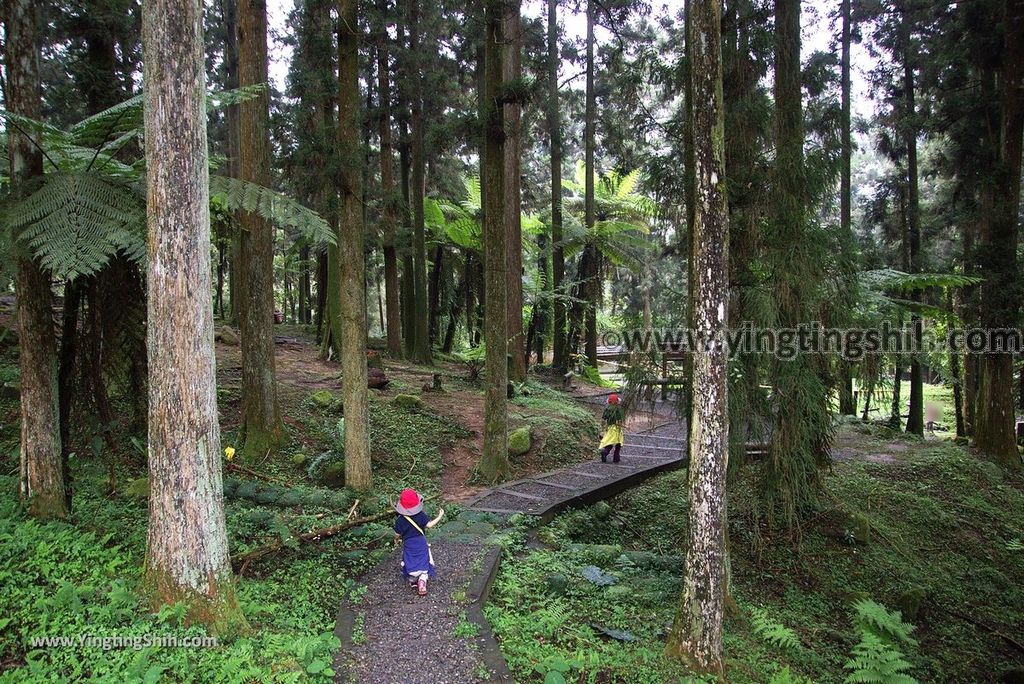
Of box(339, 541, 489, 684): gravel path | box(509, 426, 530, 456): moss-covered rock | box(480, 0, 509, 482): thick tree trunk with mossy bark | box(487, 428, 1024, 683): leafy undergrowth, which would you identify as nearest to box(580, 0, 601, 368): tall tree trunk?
box(509, 426, 530, 456): moss-covered rock

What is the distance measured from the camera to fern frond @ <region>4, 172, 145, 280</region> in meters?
3.96

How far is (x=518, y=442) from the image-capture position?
11258 millimetres

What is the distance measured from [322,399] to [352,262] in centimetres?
434

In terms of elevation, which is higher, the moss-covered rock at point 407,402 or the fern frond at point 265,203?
the fern frond at point 265,203

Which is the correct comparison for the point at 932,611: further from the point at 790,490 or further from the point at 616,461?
the point at 616,461

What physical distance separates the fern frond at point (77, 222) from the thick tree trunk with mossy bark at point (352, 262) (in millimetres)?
3455

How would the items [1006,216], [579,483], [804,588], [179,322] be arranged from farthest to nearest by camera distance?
[1006,216], [579,483], [804,588], [179,322]

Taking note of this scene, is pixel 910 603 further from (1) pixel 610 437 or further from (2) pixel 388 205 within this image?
(2) pixel 388 205

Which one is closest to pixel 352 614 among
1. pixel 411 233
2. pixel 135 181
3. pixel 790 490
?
pixel 135 181

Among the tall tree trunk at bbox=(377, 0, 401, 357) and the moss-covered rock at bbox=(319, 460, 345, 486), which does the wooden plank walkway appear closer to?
the moss-covered rock at bbox=(319, 460, 345, 486)

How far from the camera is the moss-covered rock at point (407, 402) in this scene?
40.1 ft

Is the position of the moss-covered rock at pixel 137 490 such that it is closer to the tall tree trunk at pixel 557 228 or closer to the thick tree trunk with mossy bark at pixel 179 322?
the thick tree trunk with mossy bark at pixel 179 322
